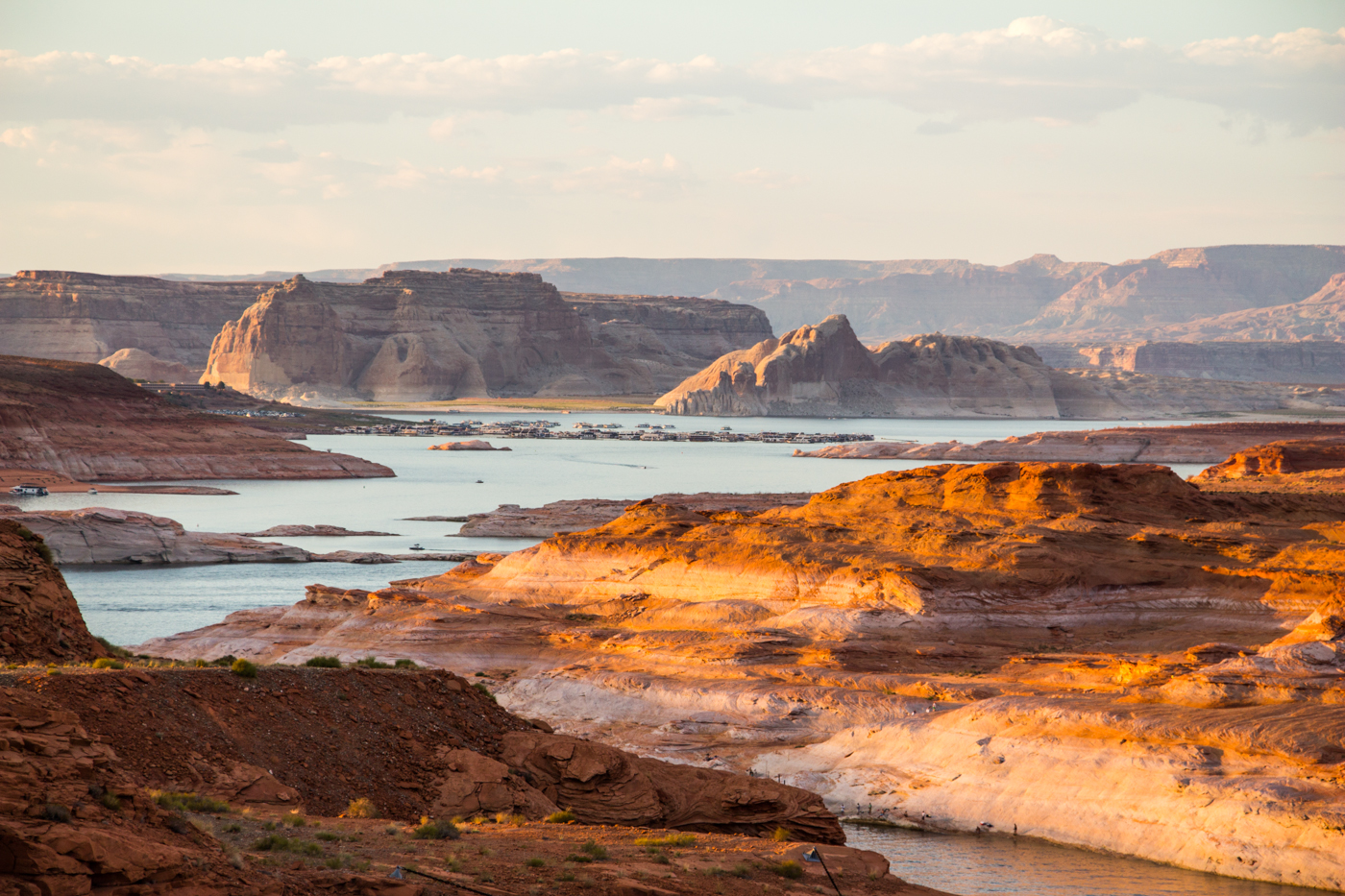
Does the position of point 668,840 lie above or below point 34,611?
below

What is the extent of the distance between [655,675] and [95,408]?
9760 centimetres

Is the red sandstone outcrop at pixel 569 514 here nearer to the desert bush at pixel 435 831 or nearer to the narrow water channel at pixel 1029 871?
the narrow water channel at pixel 1029 871

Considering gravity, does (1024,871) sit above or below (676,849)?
below

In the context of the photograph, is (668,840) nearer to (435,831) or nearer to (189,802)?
(435,831)

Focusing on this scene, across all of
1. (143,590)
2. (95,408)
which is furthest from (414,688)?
(95,408)

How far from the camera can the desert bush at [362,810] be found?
63.3ft

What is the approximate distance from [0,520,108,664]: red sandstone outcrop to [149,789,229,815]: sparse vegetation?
8.76 meters

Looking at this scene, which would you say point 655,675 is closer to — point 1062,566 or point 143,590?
point 1062,566

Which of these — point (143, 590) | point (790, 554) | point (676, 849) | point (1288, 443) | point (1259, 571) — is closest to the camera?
point (676, 849)

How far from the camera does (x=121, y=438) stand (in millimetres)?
117000

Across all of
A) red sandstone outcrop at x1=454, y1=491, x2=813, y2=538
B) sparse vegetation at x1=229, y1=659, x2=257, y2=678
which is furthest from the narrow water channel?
red sandstone outcrop at x1=454, y1=491, x2=813, y2=538

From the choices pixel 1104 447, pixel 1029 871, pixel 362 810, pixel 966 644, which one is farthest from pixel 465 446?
pixel 362 810

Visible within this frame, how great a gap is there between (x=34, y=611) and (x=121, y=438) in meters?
97.4

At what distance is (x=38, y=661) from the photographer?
25.0 metres
